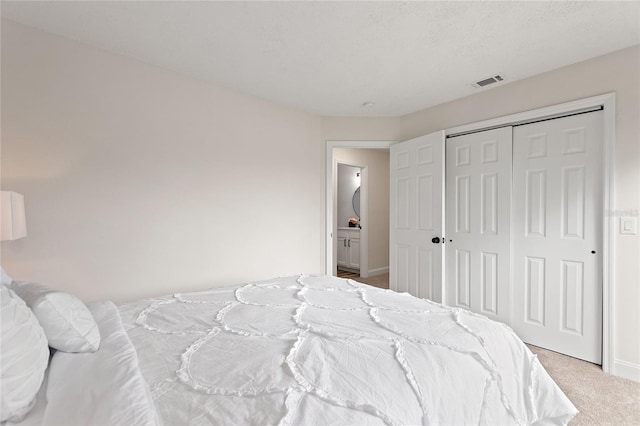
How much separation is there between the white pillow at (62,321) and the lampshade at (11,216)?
80 centimetres

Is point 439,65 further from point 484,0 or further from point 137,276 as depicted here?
point 137,276

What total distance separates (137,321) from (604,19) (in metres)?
3.22

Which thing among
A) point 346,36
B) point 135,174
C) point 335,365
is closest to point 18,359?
point 335,365

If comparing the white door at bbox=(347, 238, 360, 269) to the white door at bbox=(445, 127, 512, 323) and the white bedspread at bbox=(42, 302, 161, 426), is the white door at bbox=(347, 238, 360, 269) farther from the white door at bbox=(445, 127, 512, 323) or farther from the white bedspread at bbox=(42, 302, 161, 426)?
the white bedspread at bbox=(42, 302, 161, 426)

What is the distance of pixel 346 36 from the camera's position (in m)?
2.19

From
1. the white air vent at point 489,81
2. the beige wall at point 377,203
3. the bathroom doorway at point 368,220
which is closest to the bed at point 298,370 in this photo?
the white air vent at point 489,81

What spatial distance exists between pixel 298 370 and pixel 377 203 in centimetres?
509

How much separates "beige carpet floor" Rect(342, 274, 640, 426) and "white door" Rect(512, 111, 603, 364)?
174 mm

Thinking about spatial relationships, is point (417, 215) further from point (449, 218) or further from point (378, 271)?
point (378, 271)

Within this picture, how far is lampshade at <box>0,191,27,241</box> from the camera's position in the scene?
1.64m

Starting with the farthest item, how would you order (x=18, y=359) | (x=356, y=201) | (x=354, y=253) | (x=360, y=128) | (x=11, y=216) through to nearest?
(x=356, y=201) → (x=354, y=253) → (x=360, y=128) → (x=11, y=216) → (x=18, y=359)

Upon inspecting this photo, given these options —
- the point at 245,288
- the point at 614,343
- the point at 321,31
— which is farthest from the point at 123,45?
the point at 614,343

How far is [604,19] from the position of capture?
2.01 m

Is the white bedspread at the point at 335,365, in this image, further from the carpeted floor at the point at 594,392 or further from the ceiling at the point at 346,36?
the ceiling at the point at 346,36
